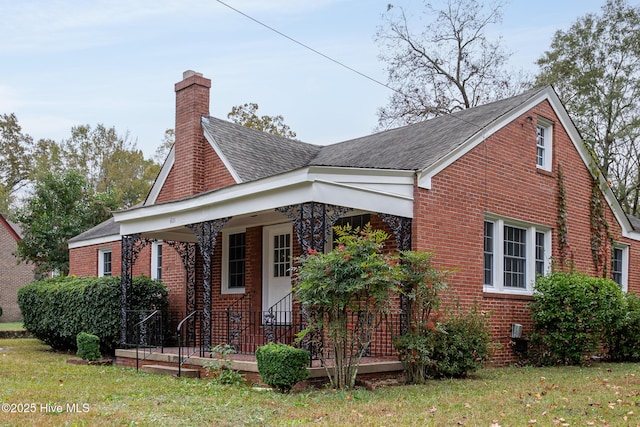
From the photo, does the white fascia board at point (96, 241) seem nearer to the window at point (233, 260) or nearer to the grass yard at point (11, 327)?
the grass yard at point (11, 327)

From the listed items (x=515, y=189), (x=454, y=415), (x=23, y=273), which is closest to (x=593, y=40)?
(x=515, y=189)

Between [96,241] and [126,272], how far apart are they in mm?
9023

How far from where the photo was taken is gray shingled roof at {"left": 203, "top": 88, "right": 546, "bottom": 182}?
12.8 m

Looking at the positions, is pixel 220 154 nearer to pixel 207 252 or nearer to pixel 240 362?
pixel 207 252

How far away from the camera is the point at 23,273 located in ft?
117

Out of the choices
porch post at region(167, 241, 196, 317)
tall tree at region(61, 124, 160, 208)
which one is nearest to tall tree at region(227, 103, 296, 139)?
tall tree at region(61, 124, 160, 208)

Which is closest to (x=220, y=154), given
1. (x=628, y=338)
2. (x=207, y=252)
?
(x=207, y=252)

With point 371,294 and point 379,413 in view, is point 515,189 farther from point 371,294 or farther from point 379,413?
point 379,413

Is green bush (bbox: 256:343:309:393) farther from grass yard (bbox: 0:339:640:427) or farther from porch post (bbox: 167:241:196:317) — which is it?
porch post (bbox: 167:241:196:317)

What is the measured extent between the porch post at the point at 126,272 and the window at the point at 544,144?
8972mm

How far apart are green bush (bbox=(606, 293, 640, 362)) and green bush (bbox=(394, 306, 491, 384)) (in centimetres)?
445

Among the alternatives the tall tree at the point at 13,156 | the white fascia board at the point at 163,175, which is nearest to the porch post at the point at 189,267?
the white fascia board at the point at 163,175

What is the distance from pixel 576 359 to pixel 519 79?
21.1m

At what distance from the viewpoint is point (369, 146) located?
16078 millimetres
